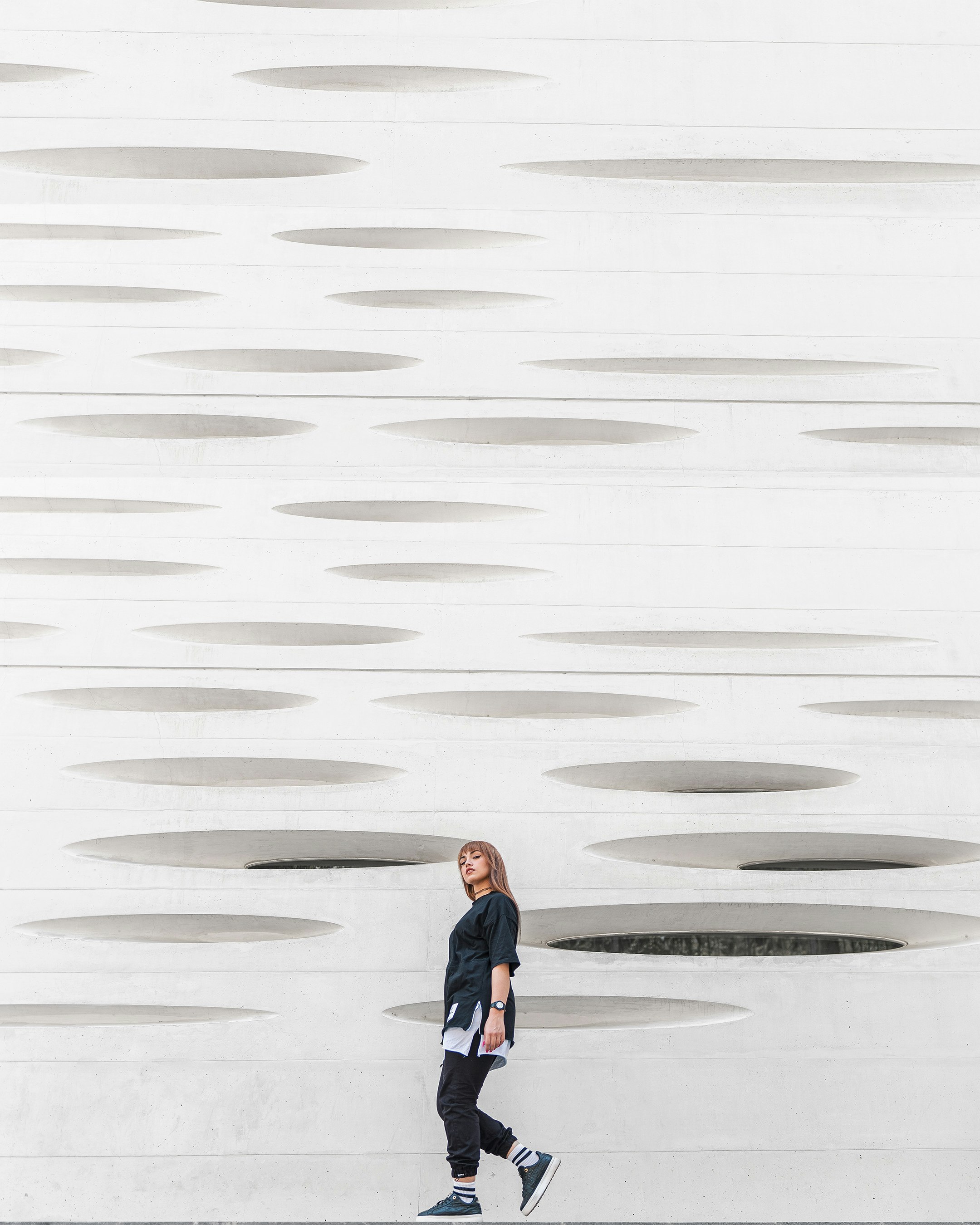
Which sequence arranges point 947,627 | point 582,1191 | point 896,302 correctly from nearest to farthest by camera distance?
point 582,1191, point 947,627, point 896,302

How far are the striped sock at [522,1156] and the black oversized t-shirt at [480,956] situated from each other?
321 millimetres

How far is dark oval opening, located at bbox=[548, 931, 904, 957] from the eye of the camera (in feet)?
9.93

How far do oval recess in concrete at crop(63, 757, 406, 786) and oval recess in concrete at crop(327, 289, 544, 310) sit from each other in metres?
1.70

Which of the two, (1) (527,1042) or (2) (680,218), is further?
(2) (680,218)

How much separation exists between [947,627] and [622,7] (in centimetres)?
274

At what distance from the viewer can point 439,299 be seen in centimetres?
353

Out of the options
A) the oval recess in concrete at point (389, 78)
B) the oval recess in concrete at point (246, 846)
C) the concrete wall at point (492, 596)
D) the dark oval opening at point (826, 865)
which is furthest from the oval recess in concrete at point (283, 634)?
the oval recess in concrete at point (389, 78)

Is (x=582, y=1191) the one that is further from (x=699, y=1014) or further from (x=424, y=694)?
(x=424, y=694)

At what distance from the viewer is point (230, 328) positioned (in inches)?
137

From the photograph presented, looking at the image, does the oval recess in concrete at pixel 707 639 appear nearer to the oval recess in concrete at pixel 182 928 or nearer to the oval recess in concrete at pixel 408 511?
the oval recess in concrete at pixel 408 511

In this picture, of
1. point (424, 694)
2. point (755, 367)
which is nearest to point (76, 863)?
point (424, 694)

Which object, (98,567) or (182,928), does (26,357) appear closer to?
(98,567)

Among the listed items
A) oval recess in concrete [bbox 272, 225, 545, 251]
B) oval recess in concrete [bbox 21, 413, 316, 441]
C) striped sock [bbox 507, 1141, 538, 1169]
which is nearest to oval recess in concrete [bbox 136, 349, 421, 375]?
oval recess in concrete [bbox 21, 413, 316, 441]

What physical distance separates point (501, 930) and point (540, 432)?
5.90ft
